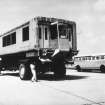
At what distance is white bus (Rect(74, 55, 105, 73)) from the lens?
24125 mm

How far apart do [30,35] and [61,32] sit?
206 cm

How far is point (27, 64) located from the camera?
14852mm

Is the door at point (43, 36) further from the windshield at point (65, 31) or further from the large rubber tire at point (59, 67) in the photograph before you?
the large rubber tire at point (59, 67)

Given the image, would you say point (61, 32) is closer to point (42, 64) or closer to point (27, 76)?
point (42, 64)

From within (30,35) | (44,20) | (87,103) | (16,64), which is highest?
(44,20)

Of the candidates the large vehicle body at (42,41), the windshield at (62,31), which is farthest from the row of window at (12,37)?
the windshield at (62,31)

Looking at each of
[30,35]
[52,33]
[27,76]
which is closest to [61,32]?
[52,33]

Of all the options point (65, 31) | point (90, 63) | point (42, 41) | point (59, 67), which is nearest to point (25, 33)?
point (42, 41)

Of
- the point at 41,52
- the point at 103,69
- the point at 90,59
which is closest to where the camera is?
the point at 41,52

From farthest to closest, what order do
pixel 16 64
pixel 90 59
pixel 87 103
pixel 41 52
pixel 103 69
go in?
1. pixel 90 59
2. pixel 103 69
3. pixel 16 64
4. pixel 41 52
5. pixel 87 103

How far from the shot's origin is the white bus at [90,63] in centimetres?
2412

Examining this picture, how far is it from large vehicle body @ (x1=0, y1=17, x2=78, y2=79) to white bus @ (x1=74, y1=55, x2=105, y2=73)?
8878 mm

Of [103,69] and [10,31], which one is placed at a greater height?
[10,31]

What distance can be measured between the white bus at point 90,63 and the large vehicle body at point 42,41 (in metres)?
8.88
